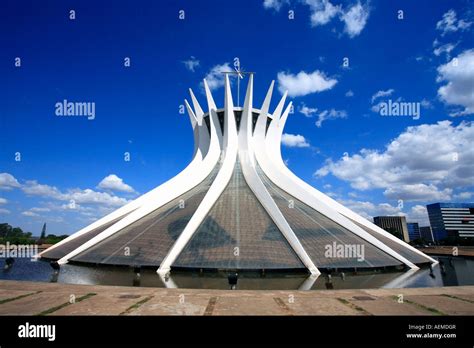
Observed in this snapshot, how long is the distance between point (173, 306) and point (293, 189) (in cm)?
1784

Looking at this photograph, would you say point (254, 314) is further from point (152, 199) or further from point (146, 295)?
point (152, 199)

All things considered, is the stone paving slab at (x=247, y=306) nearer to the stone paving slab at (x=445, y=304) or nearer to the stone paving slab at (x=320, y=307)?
the stone paving slab at (x=320, y=307)

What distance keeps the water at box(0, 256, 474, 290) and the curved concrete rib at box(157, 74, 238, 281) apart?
1.21 metres

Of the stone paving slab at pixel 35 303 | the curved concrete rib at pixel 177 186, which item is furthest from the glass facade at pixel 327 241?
the stone paving slab at pixel 35 303

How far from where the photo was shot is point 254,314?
270 inches

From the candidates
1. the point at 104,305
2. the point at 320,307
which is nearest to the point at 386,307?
the point at 320,307

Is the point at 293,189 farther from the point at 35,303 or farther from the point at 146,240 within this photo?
the point at 35,303

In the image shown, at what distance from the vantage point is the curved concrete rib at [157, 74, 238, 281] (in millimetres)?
16031

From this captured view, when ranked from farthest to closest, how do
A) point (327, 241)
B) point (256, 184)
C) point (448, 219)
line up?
point (448, 219), point (256, 184), point (327, 241)

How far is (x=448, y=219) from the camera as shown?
131 m

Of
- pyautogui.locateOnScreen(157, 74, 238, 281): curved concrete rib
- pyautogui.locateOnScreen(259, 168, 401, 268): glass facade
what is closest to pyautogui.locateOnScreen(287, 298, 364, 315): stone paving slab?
pyautogui.locateOnScreen(259, 168, 401, 268): glass facade

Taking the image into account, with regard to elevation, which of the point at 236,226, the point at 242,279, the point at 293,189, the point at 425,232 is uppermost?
the point at 293,189
